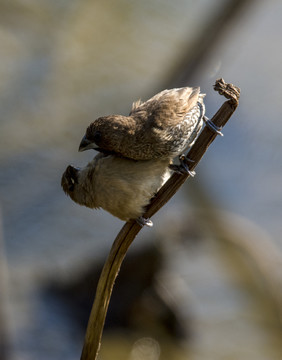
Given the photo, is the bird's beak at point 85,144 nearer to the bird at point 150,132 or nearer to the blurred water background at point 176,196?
the bird at point 150,132

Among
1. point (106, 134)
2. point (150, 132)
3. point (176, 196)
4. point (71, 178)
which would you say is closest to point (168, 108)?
point (150, 132)

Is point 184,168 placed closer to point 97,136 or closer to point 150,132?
point 150,132

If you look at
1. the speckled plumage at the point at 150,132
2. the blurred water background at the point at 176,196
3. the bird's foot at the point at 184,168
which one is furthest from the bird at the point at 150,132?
the blurred water background at the point at 176,196

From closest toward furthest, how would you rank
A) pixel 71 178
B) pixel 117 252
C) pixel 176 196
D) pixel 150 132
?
pixel 117 252 < pixel 150 132 < pixel 71 178 < pixel 176 196

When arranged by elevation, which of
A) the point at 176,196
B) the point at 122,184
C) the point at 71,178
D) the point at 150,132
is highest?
the point at 150,132

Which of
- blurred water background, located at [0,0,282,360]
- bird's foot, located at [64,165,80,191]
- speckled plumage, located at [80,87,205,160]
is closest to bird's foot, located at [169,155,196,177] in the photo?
speckled plumage, located at [80,87,205,160]

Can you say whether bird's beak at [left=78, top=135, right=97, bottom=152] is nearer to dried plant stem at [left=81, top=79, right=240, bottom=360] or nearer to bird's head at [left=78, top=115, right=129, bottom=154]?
bird's head at [left=78, top=115, right=129, bottom=154]
